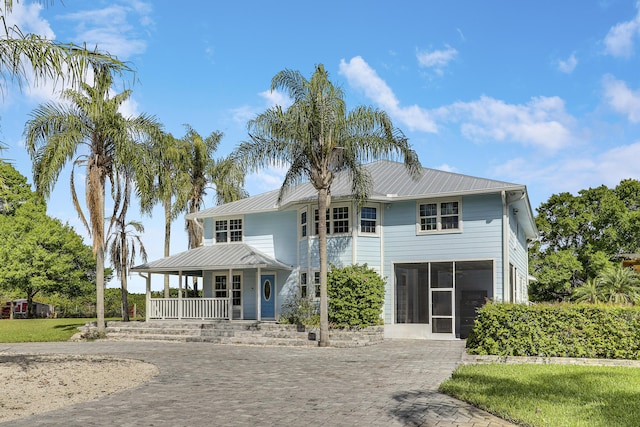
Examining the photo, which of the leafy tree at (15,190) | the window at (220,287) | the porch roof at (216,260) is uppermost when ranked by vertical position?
the leafy tree at (15,190)

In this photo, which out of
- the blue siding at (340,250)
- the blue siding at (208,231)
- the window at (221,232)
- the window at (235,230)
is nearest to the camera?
the blue siding at (340,250)

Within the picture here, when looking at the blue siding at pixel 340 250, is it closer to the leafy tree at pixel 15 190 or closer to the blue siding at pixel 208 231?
the blue siding at pixel 208 231

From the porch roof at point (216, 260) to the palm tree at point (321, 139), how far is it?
5.48m

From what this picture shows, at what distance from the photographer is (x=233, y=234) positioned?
2847cm

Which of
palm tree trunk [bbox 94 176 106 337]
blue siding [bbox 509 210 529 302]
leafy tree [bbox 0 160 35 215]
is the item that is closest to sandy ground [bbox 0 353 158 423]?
palm tree trunk [bbox 94 176 106 337]

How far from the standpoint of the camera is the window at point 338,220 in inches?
939

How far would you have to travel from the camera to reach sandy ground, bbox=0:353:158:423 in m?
8.88

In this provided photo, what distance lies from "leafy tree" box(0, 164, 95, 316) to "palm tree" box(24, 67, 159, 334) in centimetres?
1818

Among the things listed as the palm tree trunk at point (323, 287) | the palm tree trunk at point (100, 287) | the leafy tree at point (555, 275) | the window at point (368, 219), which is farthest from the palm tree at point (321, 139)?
the leafy tree at point (555, 275)

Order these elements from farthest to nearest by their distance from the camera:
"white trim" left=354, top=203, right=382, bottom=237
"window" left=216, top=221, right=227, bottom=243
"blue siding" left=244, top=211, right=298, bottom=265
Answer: "window" left=216, top=221, right=227, bottom=243 < "blue siding" left=244, top=211, right=298, bottom=265 < "white trim" left=354, top=203, right=382, bottom=237

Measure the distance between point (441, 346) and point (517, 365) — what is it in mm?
6718

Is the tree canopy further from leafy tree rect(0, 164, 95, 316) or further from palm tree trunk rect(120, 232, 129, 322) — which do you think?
leafy tree rect(0, 164, 95, 316)

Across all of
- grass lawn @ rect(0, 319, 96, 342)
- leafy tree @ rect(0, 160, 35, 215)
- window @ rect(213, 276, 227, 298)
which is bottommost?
grass lawn @ rect(0, 319, 96, 342)

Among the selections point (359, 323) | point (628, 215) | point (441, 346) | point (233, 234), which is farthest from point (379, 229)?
point (628, 215)
